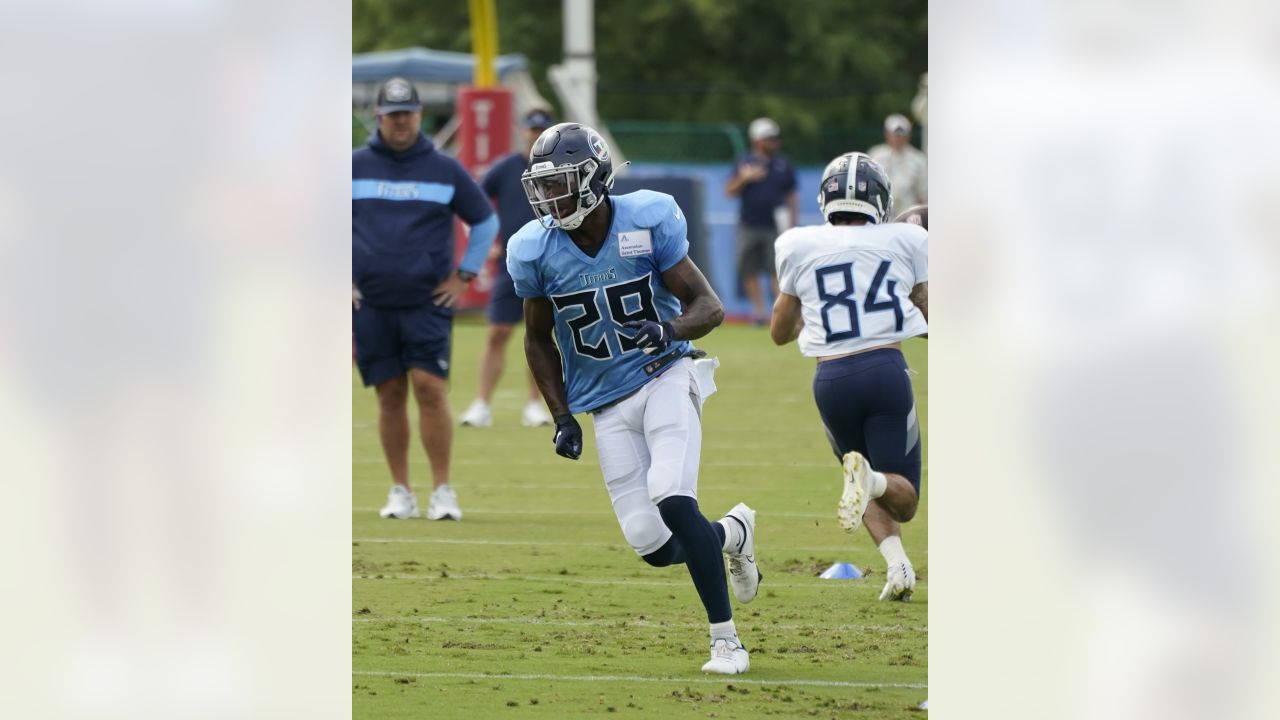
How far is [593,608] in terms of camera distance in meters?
7.73

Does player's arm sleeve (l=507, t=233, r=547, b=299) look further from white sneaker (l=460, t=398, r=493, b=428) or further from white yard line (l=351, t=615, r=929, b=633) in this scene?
white sneaker (l=460, t=398, r=493, b=428)

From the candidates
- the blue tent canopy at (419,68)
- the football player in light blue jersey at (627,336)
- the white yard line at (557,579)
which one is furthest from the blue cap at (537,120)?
the blue tent canopy at (419,68)

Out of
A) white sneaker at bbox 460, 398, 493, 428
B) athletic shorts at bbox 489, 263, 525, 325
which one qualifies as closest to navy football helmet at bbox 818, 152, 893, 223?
athletic shorts at bbox 489, 263, 525, 325

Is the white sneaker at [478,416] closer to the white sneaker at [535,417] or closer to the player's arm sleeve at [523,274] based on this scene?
the white sneaker at [535,417]

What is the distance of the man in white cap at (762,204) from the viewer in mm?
21312

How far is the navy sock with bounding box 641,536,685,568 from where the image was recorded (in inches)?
265

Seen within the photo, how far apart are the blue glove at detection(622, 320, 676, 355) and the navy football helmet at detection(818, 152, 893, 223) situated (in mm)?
1416

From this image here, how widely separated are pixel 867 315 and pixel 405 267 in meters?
2.97

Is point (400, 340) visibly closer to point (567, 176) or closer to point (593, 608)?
point (593, 608)

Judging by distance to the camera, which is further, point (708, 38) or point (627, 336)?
point (708, 38)
